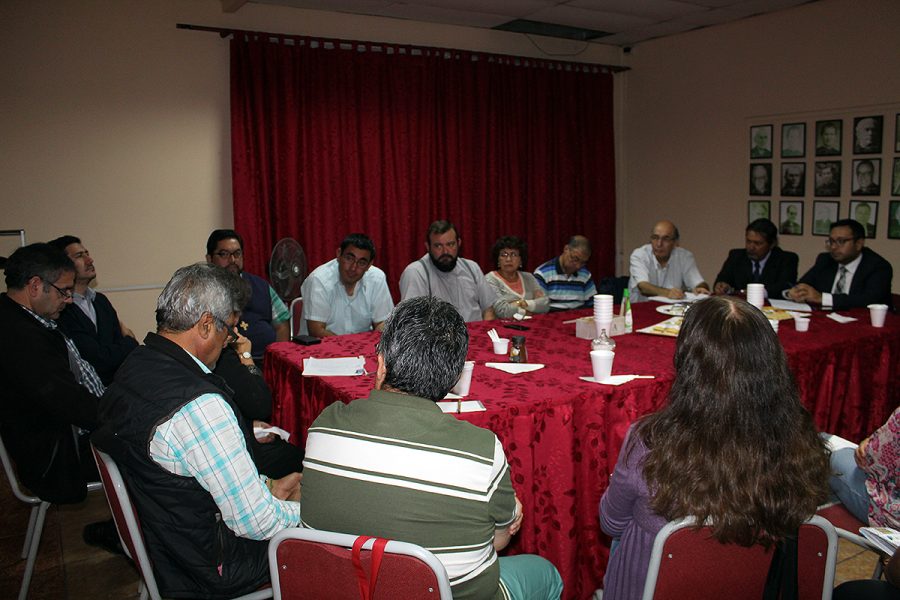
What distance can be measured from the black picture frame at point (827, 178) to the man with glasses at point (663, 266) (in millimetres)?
1497

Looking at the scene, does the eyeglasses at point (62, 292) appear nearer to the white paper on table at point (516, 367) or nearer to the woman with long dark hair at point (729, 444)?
the white paper on table at point (516, 367)

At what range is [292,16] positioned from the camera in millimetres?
5422

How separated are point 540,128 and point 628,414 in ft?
15.0

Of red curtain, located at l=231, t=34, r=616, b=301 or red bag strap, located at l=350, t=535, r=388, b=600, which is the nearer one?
red bag strap, located at l=350, t=535, r=388, b=600

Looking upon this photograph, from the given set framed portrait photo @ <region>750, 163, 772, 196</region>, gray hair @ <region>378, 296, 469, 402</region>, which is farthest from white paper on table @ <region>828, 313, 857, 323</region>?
gray hair @ <region>378, 296, 469, 402</region>

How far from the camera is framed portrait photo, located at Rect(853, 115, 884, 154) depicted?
17.2ft

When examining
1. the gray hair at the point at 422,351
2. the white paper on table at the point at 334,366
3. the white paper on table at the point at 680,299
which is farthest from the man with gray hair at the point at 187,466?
the white paper on table at the point at 680,299

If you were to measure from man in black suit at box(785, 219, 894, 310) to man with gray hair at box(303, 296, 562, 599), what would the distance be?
125 inches

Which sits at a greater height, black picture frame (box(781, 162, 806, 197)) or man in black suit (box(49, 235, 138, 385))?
black picture frame (box(781, 162, 806, 197))

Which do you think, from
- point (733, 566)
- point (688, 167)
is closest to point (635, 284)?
point (688, 167)

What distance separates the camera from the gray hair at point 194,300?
1854mm

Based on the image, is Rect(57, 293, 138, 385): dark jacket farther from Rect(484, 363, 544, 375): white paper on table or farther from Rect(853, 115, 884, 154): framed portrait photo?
Rect(853, 115, 884, 154): framed portrait photo

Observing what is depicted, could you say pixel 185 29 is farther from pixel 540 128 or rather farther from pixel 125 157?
pixel 540 128

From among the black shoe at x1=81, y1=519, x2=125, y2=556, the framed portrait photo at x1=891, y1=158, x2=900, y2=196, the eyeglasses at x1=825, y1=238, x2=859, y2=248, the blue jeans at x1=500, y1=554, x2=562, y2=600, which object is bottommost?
the black shoe at x1=81, y1=519, x2=125, y2=556
